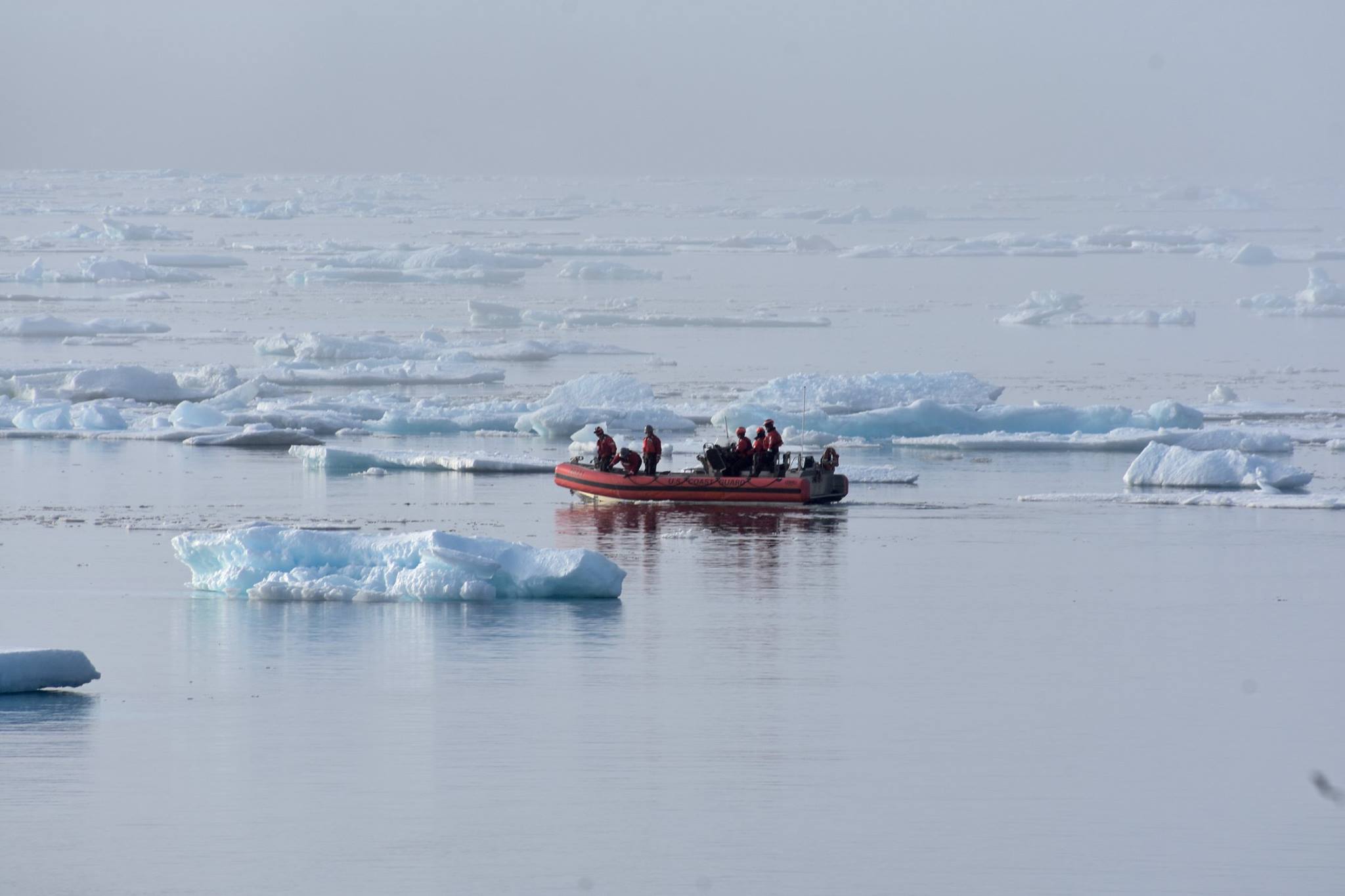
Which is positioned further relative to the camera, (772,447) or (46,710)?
(772,447)

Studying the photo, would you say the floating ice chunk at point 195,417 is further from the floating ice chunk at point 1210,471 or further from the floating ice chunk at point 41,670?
the floating ice chunk at point 41,670

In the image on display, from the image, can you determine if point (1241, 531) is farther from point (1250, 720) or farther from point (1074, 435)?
point (1250, 720)

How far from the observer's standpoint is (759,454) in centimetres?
2030

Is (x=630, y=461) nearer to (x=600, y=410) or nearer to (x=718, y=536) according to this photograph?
(x=718, y=536)

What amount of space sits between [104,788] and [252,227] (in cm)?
7025

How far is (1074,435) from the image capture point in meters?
23.6

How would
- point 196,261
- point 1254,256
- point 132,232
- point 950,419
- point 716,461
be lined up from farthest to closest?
1. point 132,232
2. point 1254,256
3. point 196,261
4. point 950,419
5. point 716,461

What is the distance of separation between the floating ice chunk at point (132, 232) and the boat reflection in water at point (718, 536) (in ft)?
149

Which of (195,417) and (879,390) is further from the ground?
(879,390)

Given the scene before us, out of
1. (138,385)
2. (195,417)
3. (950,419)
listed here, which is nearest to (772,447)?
(950,419)

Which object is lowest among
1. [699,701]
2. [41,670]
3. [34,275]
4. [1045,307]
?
[699,701]

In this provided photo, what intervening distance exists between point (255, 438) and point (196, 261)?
108 feet

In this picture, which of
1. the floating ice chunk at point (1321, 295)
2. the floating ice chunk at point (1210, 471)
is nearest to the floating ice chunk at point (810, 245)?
the floating ice chunk at point (1321, 295)

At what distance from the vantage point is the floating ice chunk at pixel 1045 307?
39562 millimetres
